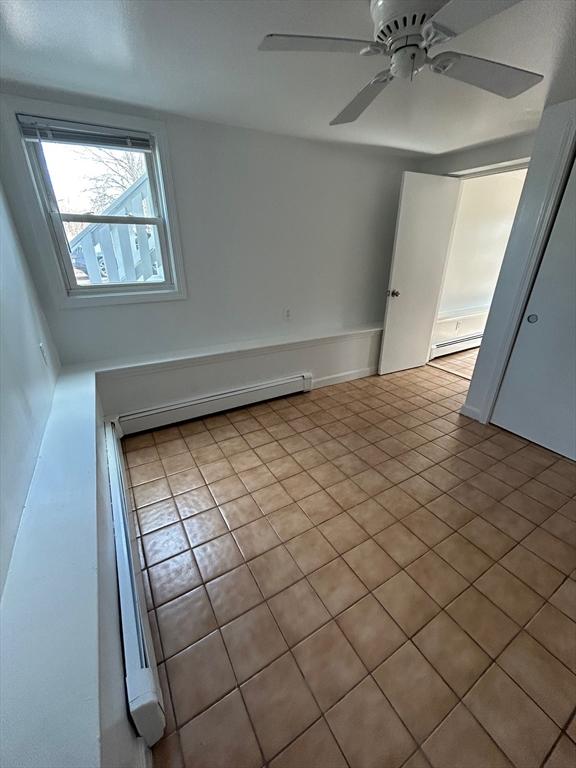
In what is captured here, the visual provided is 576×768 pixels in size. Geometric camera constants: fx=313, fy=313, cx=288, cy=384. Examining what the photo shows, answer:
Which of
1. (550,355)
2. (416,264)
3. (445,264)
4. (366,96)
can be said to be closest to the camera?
(366,96)

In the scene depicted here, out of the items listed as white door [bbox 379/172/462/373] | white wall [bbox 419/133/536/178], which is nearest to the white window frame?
white door [bbox 379/172/462/373]

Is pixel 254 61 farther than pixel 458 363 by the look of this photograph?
No

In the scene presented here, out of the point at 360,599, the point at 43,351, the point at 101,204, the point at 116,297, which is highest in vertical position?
the point at 101,204

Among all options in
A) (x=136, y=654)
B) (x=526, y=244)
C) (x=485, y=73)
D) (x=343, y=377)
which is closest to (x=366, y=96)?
(x=485, y=73)

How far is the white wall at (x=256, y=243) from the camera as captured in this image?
232 cm

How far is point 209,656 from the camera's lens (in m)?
1.18

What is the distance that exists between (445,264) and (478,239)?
104 centimetres

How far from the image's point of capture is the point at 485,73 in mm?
1108

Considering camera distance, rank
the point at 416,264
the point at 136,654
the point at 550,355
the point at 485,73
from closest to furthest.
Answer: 1. the point at 136,654
2. the point at 485,73
3. the point at 550,355
4. the point at 416,264

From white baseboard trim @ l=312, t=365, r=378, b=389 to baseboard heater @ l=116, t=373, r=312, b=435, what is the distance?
0.53 ft

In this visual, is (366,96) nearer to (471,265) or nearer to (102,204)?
(102,204)

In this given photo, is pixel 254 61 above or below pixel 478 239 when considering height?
above

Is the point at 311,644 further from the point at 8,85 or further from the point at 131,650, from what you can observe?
the point at 8,85

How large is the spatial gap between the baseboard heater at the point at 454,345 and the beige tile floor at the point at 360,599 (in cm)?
189
